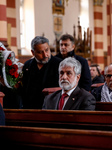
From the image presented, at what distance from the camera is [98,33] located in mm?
17656

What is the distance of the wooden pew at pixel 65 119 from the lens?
9.14 feet

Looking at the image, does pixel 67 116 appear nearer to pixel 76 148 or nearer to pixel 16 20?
pixel 76 148

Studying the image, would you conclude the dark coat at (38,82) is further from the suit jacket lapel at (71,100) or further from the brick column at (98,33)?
the brick column at (98,33)

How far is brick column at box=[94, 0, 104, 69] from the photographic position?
57.0 ft

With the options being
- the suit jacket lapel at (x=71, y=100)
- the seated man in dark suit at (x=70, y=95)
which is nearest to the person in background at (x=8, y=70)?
the seated man in dark suit at (x=70, y=95)

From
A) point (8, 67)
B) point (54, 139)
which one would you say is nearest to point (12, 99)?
point (8, 67)

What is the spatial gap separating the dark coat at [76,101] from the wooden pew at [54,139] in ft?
4.22

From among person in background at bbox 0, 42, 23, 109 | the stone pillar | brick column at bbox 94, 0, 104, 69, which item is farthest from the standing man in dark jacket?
brick column at bbox 94, 0, 104, 69

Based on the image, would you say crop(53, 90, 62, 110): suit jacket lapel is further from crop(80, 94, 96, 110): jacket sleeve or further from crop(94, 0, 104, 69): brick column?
crop(94, 0, 104, 69): brick column

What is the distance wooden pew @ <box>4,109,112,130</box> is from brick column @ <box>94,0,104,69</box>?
1448cm

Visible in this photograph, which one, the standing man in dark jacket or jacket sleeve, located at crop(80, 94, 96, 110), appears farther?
the standing man in dark jacket

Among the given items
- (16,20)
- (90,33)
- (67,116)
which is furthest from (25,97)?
(90,33)

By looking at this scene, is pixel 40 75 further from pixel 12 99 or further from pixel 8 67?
pixel 12 99

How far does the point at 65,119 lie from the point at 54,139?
2.41 feet
